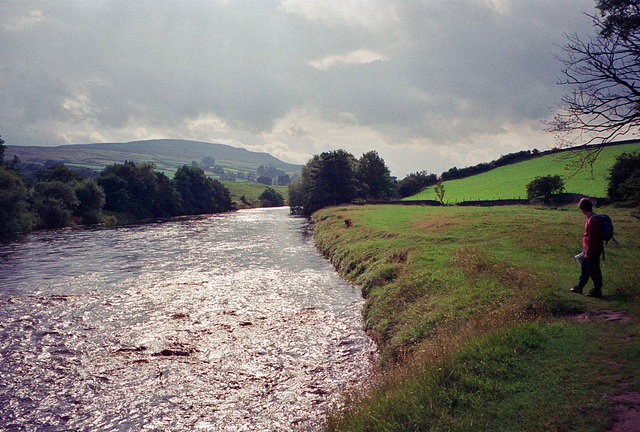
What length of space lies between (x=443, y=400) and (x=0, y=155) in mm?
86049

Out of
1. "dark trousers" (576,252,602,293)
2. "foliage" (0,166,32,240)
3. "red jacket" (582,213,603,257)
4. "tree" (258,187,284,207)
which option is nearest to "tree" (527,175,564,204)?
"dark trousers" (576,252,602,293)

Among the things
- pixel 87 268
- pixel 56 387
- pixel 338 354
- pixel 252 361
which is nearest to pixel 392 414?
pixel 338 354

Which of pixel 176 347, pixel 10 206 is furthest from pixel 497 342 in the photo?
pixel 10 206

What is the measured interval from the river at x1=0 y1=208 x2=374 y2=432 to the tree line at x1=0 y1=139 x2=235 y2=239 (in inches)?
1069

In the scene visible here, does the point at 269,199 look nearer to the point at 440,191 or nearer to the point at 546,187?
the point at 440,191

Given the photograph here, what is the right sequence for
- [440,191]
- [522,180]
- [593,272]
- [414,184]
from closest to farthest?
[593,272]
[522,180]
[440,191]
[414,184]

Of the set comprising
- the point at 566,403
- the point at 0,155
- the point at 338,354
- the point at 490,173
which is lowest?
the point at 338,354

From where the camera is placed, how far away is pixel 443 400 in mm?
6832

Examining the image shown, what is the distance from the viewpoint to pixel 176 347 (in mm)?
13211

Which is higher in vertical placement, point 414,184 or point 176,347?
point 414,184

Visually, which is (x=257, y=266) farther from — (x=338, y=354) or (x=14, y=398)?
(x=14, y=398)

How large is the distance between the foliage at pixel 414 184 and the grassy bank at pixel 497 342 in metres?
98.2

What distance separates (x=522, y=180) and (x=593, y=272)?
254 ft

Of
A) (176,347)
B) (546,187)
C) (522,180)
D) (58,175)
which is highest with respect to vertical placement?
(522,180)
